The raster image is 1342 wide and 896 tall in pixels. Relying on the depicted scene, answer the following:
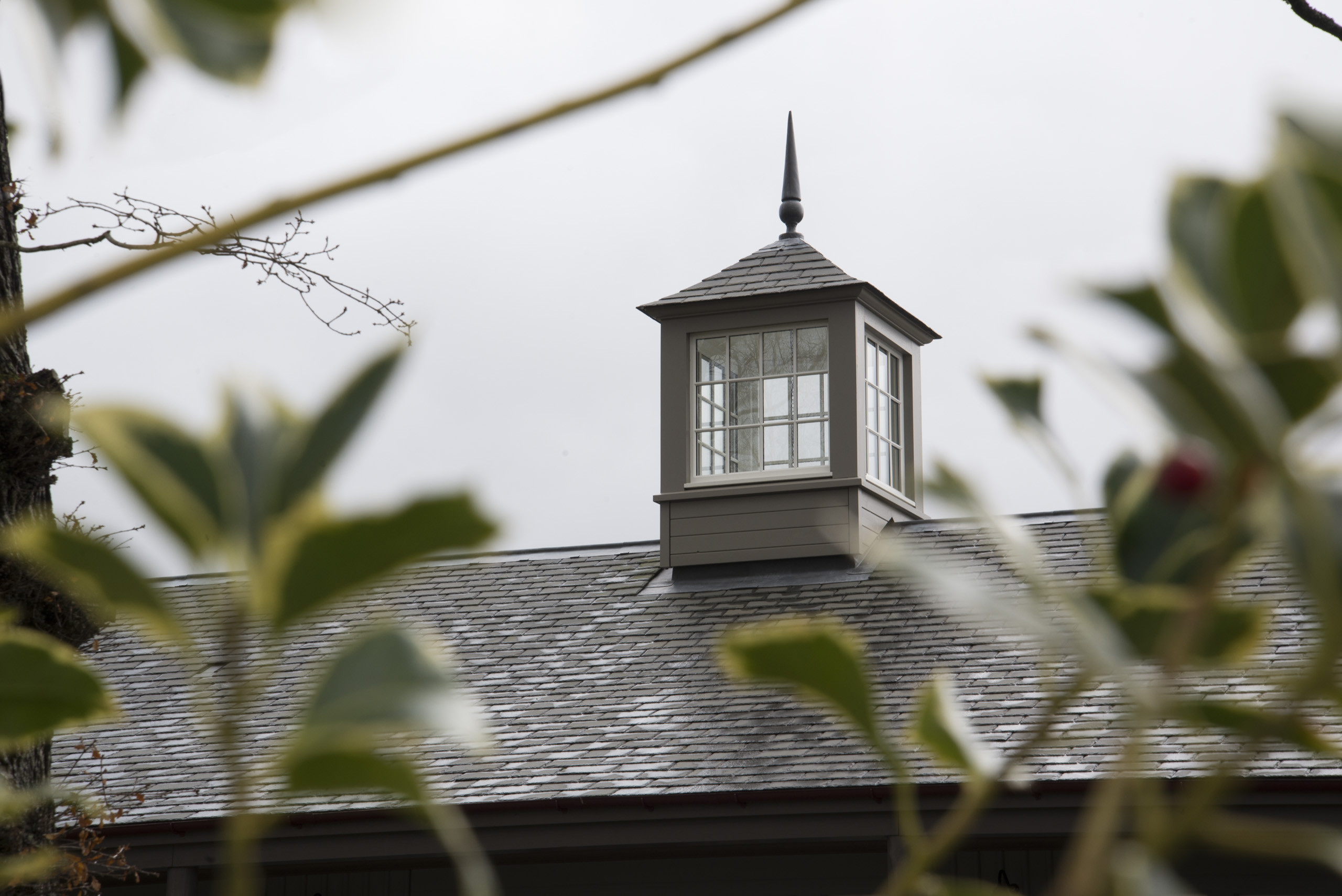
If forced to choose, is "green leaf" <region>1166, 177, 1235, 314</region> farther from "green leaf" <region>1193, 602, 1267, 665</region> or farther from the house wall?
the house wall

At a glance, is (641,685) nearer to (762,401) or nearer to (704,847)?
(704,847)

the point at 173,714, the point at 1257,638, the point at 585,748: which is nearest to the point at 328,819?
the point at 585,748

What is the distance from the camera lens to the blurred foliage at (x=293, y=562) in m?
0.47

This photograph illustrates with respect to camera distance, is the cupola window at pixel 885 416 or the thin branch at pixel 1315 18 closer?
the thin branch at pixel 1315 18

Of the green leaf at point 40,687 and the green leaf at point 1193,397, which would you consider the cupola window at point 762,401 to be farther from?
the green leaf at point 1193,397

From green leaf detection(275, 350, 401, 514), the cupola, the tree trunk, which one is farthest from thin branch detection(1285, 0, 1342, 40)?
the cupola

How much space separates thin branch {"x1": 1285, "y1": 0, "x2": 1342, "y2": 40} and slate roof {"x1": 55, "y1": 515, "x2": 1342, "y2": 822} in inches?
190

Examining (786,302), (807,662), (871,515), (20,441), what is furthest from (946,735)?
(786,302)

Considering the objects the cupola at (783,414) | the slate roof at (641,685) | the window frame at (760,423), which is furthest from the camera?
the window frame at (760,423)

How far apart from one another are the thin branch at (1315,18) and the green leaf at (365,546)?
2.17m

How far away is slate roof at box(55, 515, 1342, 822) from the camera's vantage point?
8289mm

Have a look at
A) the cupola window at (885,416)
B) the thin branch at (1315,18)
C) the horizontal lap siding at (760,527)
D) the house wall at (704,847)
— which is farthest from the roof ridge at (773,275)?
the thin branch at (1315,18)

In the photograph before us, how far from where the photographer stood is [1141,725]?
0.49 m

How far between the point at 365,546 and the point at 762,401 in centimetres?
1114
